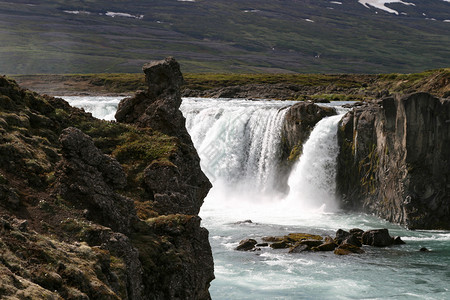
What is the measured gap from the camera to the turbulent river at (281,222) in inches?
1431

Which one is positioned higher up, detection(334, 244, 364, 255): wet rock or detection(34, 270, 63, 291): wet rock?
detection(34, 270, 63, 291): wet rock

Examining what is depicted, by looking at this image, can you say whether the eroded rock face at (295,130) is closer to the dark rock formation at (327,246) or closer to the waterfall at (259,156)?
the waterfall at (259,156)

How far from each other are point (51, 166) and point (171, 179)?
542 centimetres

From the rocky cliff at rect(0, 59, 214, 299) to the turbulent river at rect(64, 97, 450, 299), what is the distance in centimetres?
1053

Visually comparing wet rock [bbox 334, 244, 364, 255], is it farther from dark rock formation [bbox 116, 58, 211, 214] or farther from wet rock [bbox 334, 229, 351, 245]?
dark rock formation [bbox 116, 58, 211, 214]

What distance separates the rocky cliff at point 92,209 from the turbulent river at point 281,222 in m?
10.5

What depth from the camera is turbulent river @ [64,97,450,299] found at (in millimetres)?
36344

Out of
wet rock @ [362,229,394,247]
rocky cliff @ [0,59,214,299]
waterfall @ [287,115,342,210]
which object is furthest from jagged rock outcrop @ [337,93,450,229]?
rocky cliff @ [0,59,214,299]

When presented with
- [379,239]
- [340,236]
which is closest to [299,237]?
[340,236]

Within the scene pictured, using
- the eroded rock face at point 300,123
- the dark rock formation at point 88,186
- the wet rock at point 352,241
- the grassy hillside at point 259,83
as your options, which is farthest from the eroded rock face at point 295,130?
the grassy hillside at point 259,83

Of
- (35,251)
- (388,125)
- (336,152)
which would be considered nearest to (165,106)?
(35,251)

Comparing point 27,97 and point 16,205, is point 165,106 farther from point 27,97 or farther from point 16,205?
point 16,205

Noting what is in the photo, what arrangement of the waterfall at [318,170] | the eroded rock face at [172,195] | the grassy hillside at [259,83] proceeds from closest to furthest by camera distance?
1. the eroded rock face at [172,195]
2. the waterfall at [318,170]
3. the grassy hillside at [259,83]

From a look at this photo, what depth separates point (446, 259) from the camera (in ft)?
144
